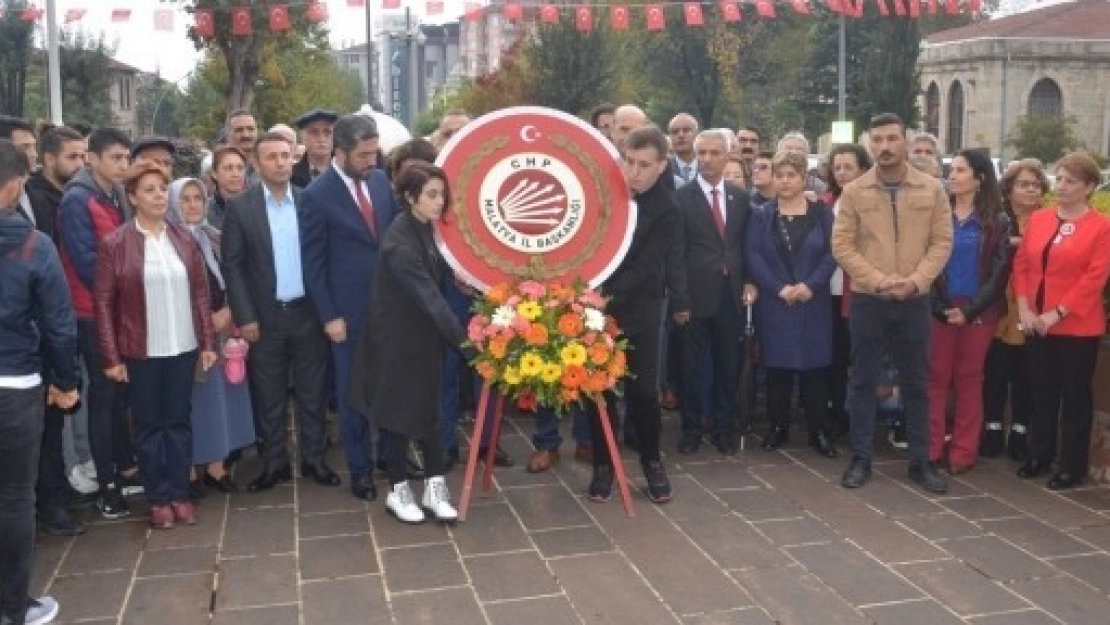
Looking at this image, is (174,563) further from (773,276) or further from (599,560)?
(773,276)

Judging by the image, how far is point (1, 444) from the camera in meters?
4.04

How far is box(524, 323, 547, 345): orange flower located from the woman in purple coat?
2011 millimetres

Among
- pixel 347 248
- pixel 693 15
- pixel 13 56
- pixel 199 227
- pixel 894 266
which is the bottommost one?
pixel 894 266

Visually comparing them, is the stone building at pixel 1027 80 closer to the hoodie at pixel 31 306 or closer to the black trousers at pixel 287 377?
the black trousers at pixel 287 377

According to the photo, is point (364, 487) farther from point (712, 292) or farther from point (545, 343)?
point (712, 292)

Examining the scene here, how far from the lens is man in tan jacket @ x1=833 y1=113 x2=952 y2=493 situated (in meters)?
5.87

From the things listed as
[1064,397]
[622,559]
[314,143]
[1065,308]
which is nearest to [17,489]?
[622,559]

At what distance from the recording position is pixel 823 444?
6773mm

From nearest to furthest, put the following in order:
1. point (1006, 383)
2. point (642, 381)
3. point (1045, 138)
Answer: point (642, 381)
point (1006, 383)
point (1045, 138)

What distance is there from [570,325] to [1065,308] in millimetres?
2760

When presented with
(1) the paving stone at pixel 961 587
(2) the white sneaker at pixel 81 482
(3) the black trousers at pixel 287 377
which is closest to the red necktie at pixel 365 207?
(3) the black trousers at pixel 287 377

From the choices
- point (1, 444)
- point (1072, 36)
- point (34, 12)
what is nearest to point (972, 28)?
point (1072, 36)

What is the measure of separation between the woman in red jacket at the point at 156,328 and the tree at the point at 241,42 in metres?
21.8

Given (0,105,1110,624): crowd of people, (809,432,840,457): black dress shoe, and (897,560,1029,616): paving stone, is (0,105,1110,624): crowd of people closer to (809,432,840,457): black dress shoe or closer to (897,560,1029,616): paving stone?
(809,432,840,457): black dress shoe
